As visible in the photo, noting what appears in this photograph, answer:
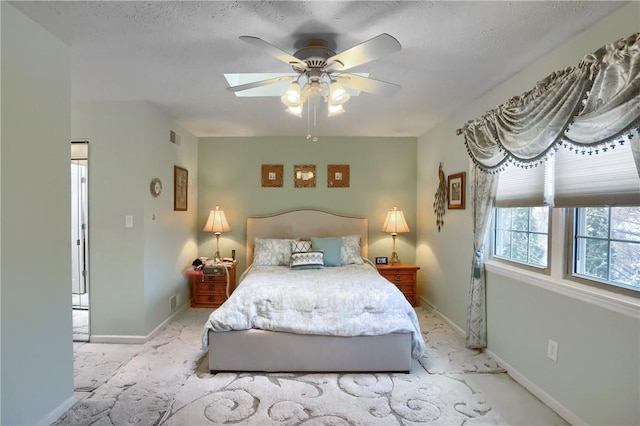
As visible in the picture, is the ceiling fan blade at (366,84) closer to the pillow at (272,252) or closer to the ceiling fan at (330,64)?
the ceiling fan at (330,64)

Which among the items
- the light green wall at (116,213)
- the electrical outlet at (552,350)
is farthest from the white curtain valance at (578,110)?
the light green wall at (116,213)

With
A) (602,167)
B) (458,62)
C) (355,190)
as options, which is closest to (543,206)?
(602,167)

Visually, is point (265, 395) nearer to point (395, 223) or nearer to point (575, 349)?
point (575, 349)

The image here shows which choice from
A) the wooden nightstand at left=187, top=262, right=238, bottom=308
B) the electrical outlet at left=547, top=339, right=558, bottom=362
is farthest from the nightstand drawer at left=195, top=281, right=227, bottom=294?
the electrical outlet at left=547, top=339, right=558, bottom=362

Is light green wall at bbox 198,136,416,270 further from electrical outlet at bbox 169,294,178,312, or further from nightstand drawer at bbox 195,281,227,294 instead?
electrical outlet at bbox 169,294,178,312

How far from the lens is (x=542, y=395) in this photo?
7.18 ft

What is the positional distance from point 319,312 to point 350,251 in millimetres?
1654

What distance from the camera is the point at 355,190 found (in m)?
4.72

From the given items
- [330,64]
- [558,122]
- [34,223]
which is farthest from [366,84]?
[34,223]

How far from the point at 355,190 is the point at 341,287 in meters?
2.18

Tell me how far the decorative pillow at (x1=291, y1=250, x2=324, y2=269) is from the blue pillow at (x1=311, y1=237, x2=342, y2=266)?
0.42ft

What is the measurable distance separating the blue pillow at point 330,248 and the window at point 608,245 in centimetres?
248

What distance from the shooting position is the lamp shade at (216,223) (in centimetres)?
433

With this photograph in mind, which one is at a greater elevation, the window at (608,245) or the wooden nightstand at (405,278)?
the window at (608,245)
